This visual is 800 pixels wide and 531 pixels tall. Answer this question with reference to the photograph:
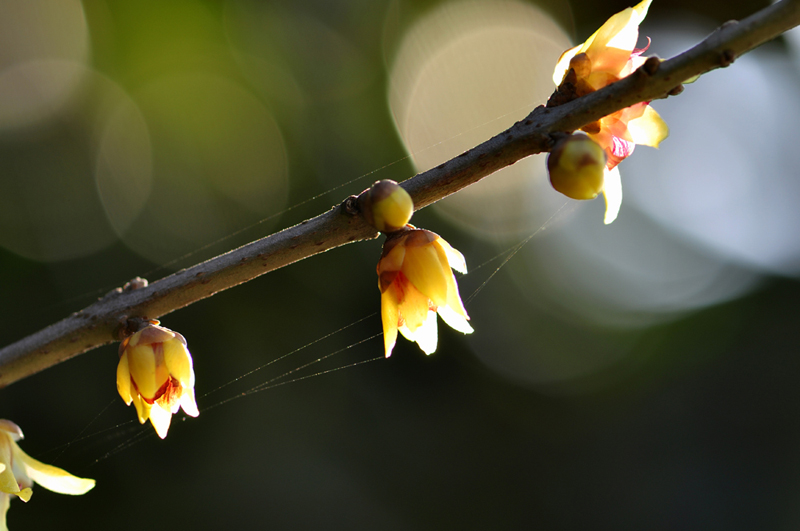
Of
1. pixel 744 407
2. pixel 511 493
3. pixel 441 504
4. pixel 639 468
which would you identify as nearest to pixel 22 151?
pixel 441 504

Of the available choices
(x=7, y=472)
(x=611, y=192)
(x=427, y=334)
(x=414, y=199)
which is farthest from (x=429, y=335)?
(x=7, y=472)

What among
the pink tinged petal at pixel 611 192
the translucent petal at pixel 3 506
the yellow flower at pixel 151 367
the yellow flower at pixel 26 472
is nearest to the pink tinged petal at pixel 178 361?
the yellow flower at pixel 151 367

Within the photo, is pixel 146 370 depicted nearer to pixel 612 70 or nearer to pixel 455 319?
pixel 455 319

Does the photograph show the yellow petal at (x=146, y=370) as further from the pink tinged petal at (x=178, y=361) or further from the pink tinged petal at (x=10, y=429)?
the pink tinged petal at (x=10, y=429)

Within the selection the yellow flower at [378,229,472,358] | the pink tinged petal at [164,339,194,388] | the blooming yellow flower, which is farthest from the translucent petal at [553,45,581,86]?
the pink tinged petal at [164,339,194,388]

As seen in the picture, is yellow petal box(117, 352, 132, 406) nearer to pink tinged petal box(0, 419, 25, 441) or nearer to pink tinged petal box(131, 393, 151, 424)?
pink tinged petal box(131, 393, 151, 424)

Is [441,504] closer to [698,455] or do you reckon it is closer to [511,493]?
[511,493]
